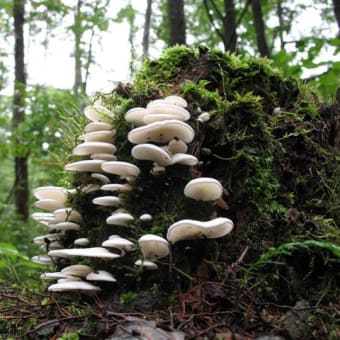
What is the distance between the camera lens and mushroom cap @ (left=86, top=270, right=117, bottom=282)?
2496 mm

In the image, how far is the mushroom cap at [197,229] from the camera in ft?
7.64

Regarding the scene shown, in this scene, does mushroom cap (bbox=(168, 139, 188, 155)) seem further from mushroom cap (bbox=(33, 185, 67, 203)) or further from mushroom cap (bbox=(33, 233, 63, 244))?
mushroom cap (bbox=(33, 233, 63, 244))

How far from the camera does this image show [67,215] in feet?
10.4

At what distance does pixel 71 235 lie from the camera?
11.1ft

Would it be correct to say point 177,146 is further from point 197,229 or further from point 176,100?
point 197,229

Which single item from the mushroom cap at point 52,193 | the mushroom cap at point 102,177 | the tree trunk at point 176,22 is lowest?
the mushroom cap at point 52,193

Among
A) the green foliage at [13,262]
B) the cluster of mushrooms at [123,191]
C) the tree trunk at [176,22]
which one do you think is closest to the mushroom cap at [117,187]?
the cluster of mushrooms at [123,191]

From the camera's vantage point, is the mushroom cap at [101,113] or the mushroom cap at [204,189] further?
the mushroom cap at [101,113]

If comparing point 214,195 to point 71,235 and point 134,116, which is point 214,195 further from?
point 71,235

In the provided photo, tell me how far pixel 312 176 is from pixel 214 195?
50.3 inches

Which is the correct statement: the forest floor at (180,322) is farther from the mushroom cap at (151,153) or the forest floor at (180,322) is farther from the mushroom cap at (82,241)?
the mushroom cap at (151,153)

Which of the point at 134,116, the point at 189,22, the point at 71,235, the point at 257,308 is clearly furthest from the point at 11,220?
the point at 189,22

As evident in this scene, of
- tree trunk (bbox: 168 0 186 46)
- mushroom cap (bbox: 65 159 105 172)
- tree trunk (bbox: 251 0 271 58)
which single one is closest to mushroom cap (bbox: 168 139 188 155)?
mushroom cap (bbox: 65 159 105 172)

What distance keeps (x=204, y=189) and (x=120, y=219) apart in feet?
2.07
